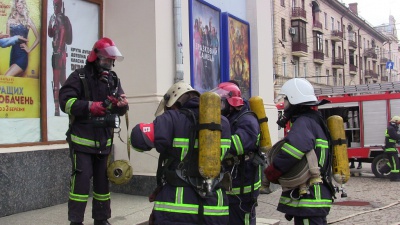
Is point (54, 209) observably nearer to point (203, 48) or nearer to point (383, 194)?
point (203, 48)

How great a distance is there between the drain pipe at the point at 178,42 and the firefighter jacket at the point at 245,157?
3105 millimetres

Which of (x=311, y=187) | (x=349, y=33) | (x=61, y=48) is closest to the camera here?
(x=311, y=187)

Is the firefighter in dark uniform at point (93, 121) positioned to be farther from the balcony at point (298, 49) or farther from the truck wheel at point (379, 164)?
the balcony at point (298, 49)

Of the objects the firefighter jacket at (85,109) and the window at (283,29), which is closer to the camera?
the firefighter jacket at (85,109)

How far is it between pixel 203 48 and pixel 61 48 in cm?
285

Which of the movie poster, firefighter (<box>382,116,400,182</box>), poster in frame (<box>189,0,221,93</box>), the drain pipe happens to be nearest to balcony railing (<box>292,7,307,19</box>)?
firefighter (<box>382,116,400,182</box>)

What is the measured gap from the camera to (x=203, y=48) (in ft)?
28.4

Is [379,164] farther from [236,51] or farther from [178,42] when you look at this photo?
[178,42]

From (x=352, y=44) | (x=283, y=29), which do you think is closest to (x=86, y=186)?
(x=283, y=29)

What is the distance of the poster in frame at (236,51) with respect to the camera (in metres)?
9.50

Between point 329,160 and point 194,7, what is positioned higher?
point 194,7

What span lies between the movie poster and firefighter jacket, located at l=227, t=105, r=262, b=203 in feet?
11.0

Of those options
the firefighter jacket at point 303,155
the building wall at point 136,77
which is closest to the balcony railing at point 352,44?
the building wall at point 136,77

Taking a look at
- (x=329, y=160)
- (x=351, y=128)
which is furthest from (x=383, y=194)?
(x=329, y=160)
